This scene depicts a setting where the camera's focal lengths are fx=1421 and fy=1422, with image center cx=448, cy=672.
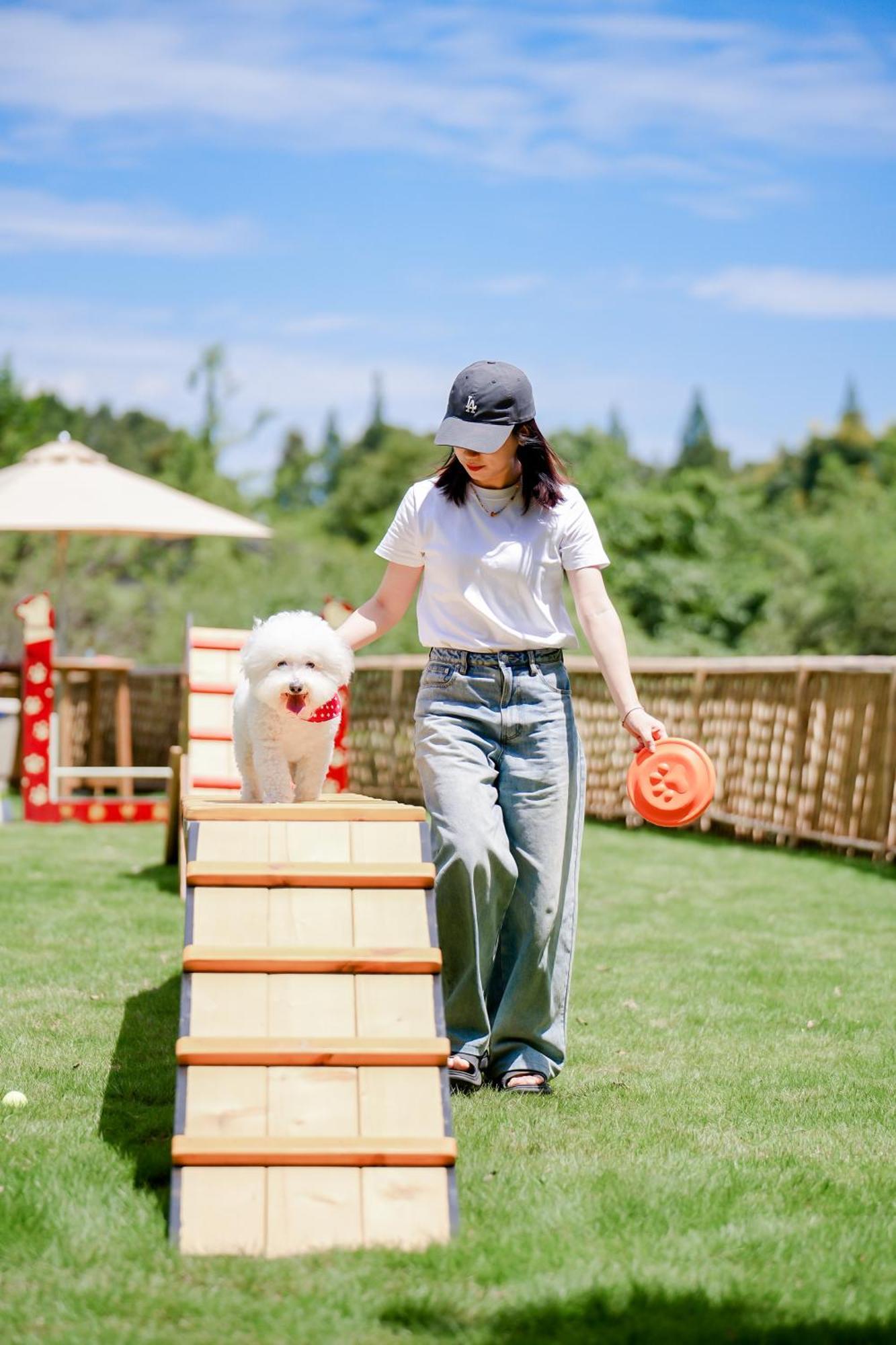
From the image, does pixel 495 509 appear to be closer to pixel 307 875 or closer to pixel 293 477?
pixel 307 875

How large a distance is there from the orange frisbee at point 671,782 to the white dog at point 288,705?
3.54 feet

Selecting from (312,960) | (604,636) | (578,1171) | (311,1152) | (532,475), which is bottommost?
(578,1171)

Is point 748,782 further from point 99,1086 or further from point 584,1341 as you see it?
point 584,1341

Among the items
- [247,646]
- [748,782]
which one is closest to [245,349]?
[748,782]

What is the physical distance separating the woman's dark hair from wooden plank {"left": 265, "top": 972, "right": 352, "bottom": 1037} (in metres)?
1.61

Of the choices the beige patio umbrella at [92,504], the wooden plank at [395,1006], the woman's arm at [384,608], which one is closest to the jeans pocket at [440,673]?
the woman's arm at [384,608]

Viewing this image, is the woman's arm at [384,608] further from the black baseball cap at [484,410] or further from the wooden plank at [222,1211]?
the wooden plank at [222,1211]

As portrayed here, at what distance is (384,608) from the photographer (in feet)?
15.7

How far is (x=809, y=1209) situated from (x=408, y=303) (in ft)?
164

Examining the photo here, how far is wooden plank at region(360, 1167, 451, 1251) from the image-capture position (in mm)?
3207

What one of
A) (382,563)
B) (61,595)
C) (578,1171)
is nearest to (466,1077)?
(578,1171)

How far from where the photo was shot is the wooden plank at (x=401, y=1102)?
3.42 metres

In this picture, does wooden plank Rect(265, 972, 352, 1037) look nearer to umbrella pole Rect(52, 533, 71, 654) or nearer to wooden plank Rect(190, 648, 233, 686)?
wooden plank Rect(190, 648, 233, 686)

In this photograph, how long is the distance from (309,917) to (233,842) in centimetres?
34
